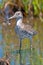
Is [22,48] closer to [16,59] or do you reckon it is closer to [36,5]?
[16,59]

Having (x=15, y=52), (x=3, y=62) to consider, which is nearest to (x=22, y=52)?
(x=15, y=52)

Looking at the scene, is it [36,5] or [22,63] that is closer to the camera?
[22,63]

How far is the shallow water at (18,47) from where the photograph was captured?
7.21 metres

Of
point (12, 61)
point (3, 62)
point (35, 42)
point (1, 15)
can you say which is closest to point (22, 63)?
point (12, 61)

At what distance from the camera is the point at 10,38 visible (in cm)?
887

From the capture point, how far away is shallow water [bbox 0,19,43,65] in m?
7.21

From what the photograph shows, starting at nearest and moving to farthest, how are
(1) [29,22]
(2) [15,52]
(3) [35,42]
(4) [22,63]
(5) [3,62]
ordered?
(5) [3,62] → (4) [22,63] → (2) [15,52] → (3) [35,42] → (1) [29,22]

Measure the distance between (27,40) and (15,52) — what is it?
3.28 feet

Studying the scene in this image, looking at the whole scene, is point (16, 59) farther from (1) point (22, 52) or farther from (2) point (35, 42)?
(2) point (35, 42)

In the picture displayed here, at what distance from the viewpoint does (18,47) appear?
8203mm

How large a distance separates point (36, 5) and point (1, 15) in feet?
3.73

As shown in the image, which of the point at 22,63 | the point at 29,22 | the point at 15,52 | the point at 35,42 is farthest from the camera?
the point at 29,22

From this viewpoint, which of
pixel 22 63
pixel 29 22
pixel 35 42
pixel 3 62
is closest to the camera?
pixel 3 62

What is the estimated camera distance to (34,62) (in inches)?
280
